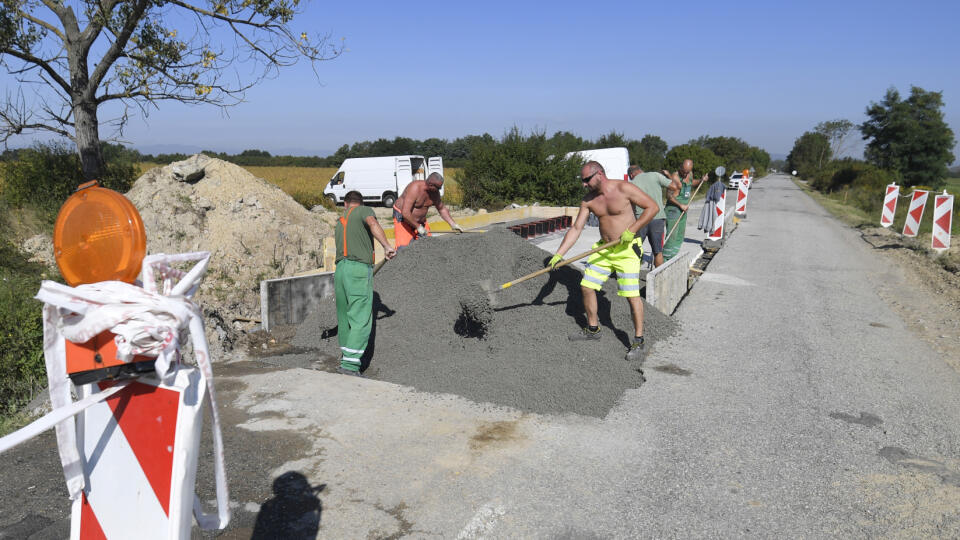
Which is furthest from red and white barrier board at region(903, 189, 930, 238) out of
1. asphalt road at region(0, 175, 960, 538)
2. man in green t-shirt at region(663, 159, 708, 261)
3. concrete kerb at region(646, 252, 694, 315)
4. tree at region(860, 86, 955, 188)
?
tree at region(860, 86, 955, 188)

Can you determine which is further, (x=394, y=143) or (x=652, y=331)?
(x=394, y=143)

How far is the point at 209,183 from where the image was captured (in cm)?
1035

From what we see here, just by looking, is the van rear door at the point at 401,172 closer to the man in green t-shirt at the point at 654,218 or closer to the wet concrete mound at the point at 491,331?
→ the man in green t-shirt at the point at 654,218

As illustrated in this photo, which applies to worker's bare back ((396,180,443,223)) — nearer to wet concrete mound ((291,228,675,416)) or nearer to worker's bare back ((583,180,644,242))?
wet concrete mound ((291,228,675,416))

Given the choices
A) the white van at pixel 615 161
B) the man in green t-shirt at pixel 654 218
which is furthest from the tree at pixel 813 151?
the man in green t-shirt at pixel 654 218

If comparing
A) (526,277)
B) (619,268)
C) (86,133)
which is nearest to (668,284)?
→ (619,268)

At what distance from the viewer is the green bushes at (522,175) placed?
22562mm

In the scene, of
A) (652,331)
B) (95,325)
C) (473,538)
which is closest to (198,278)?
(95,325)

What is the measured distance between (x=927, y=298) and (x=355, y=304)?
27.1 feet

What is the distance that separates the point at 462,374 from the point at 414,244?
245cm

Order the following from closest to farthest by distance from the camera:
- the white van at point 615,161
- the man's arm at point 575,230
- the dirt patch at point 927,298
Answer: the man's arm at point 575,230 → the dirt patch at point 927,298 → the white van at point 615,161

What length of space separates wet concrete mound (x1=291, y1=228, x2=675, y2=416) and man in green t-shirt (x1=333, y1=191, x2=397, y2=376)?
33 centimetres

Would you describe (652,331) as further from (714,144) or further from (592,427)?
(714,144)

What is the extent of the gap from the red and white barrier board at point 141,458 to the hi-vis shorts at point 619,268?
456cm
